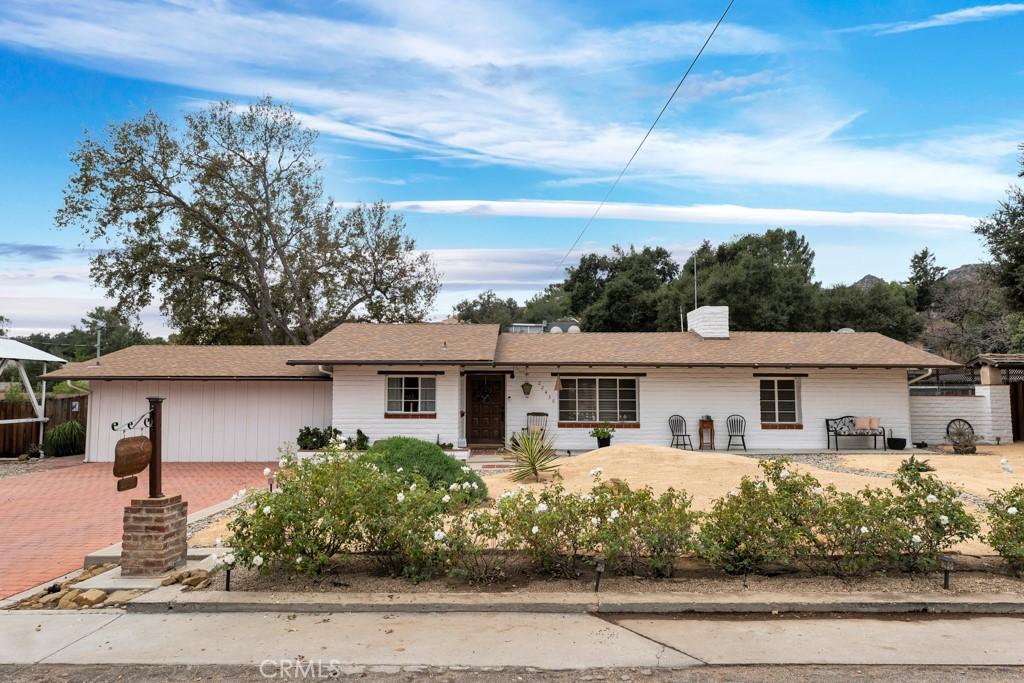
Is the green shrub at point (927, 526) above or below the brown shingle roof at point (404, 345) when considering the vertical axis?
below

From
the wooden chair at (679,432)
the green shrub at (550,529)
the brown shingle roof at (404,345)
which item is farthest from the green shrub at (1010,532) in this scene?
the wooden chair at (679,432)

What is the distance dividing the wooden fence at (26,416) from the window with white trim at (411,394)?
30.2 ft

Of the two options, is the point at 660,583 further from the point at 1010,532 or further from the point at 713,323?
the point at 713,323

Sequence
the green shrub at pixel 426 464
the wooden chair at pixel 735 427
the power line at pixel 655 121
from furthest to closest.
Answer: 1. the wooden chair at pixel 735 427
2. the green shrub at pixel 426 464
3. the power line at pixel 655 121

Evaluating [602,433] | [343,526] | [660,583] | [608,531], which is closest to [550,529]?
[608,531]

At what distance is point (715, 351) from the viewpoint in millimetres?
17531

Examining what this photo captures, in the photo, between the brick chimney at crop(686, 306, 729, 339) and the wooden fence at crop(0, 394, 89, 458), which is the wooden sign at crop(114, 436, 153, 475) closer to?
the wooden fence at crop(0, 394, 89, 458)

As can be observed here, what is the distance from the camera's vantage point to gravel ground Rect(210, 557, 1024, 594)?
5.33 metres

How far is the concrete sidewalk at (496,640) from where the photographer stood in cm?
413

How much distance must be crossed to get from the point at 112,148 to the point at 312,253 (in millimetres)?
8846

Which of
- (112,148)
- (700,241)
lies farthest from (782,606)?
(700,241)

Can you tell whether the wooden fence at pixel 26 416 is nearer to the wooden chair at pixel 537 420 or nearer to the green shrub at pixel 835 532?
the wooden chair at pixel 537 420

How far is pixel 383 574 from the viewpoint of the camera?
5.75 meters

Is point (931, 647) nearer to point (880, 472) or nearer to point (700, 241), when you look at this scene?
point (880, 472)
